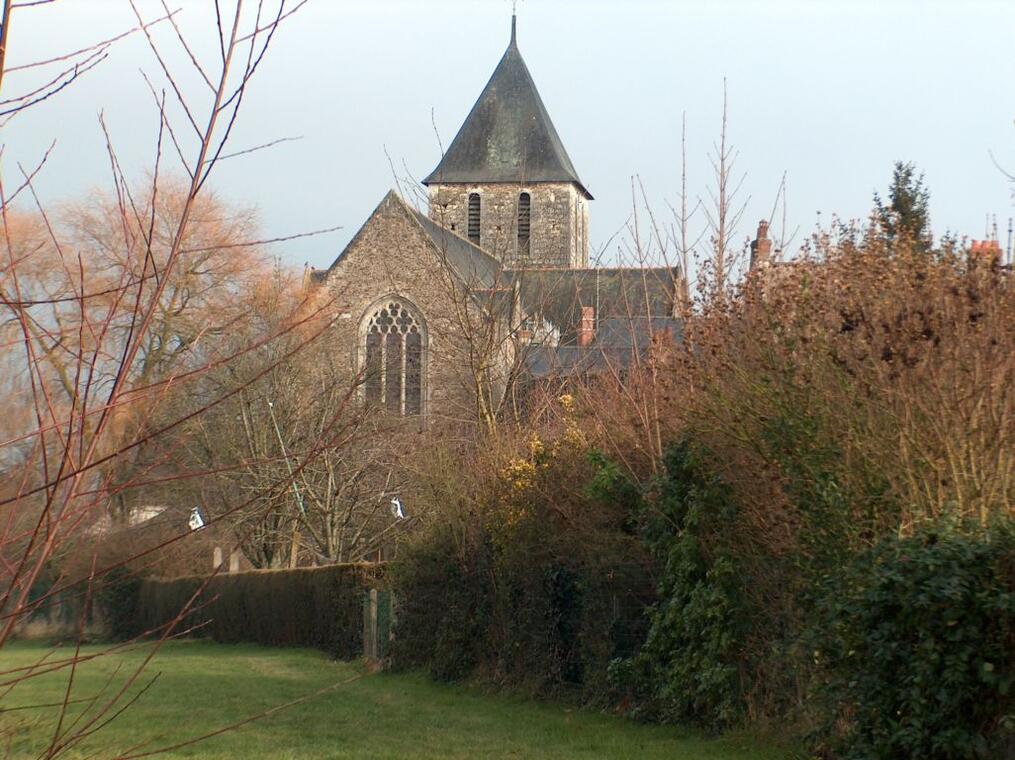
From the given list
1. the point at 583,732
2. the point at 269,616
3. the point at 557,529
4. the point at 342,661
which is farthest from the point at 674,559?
the point at 269,616

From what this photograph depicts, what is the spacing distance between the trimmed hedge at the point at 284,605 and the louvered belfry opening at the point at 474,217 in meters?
31.4

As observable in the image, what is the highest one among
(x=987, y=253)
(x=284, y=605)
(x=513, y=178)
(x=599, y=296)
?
(x=513, y=178)

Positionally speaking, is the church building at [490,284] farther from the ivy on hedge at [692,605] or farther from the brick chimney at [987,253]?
the brick chimney at [987,253]

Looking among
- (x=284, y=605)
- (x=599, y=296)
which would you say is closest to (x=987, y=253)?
(x=599, y=296)

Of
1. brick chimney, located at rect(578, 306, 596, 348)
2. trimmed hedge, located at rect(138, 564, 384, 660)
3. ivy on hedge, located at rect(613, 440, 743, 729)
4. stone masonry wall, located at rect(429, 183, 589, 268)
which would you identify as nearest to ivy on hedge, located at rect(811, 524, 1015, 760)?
ivy on hedge, located at rect(613, 440, 743, 729)

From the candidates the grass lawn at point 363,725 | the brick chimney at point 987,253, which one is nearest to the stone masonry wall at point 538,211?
the grass lawn at point 363,725

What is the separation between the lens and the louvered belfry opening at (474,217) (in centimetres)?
6116

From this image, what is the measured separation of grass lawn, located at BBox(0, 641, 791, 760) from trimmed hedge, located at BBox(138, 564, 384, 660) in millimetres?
2709

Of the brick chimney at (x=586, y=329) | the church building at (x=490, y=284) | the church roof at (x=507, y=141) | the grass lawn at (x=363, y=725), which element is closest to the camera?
the grass lawn at (x=363, y=725)

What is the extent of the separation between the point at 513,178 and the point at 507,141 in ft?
8.48

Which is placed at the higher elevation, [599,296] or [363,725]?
[599,296]

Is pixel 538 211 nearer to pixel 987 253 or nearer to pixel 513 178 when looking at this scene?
pixel 513 178

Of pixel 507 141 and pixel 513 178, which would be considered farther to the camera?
pixel 507 141

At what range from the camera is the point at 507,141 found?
62500 millimetres
